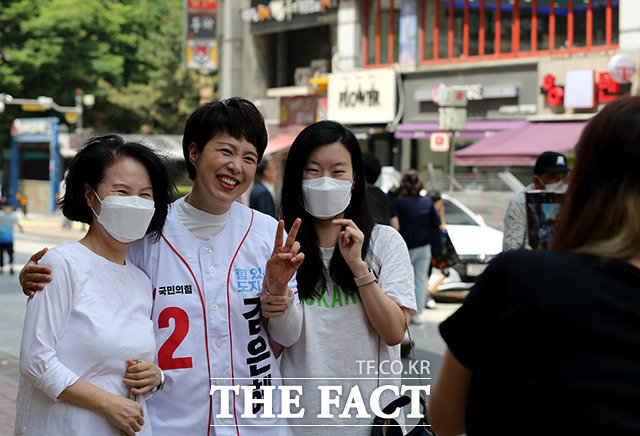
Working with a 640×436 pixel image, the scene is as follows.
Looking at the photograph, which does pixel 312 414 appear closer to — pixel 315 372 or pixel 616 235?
pixel 315 372

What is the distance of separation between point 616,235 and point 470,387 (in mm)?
433

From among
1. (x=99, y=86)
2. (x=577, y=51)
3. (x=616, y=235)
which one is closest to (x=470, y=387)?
(x=616, y=235)

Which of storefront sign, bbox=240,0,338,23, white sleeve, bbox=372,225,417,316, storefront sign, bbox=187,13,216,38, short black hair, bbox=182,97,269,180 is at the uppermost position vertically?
storefront sign, bbox=240,0,338,23

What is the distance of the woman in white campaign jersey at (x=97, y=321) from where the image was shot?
257cm

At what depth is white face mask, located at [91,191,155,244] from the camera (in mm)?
2750

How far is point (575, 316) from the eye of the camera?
163cm

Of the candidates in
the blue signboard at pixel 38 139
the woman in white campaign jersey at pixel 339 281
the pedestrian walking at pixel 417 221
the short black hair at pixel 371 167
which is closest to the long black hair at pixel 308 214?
the woman in white campaign jersey at pixel 339 281

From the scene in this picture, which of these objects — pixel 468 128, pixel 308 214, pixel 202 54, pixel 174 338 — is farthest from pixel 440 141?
pixel 174 338

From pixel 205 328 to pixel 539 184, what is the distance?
3.52 m

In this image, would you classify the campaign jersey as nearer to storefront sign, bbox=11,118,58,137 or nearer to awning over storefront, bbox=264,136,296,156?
awning over storefront, bbox=264,136,296,156

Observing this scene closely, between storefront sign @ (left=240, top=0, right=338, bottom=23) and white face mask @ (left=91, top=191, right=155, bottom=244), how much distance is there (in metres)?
23.4

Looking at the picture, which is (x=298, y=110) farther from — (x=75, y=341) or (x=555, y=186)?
(x=75, y=341)

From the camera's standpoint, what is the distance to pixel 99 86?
43562 millimetres

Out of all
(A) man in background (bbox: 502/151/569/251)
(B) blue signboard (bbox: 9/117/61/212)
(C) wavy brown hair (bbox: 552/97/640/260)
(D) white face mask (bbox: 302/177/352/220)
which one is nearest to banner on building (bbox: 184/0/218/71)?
(B) blue signboard (bbox: 9/117/61/212)
